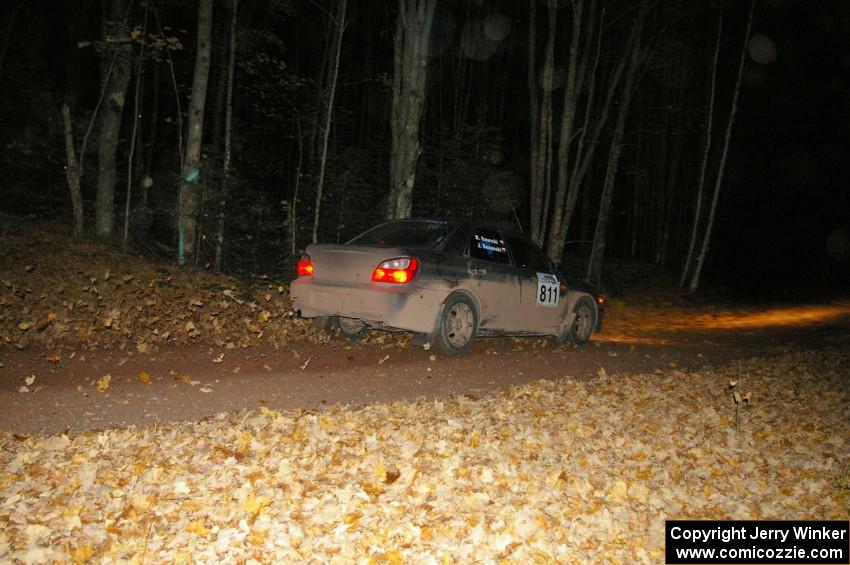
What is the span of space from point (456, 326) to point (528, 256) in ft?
6.22

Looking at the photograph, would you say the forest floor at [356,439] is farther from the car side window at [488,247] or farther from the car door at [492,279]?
the car side window at [488,247]

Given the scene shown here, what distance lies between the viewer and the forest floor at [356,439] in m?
3.33

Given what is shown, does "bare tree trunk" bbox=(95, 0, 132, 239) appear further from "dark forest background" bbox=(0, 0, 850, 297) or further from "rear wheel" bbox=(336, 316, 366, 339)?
"rear wheel" bbox=(336, 316, 366, 339)

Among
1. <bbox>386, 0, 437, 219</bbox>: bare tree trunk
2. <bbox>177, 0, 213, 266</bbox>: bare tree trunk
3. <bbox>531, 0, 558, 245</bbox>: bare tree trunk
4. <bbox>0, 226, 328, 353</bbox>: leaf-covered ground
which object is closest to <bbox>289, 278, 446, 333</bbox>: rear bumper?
<bbox>0, 226, 328, 353</bbox>: leaf-covered ground

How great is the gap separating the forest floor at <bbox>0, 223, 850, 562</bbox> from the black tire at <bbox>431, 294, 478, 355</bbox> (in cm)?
21

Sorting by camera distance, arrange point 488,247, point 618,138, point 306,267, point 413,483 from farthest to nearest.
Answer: point 618,138 → point 488,247 → point 306,267 → point 413,483

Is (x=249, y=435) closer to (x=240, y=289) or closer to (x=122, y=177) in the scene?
(x=240, y=289)

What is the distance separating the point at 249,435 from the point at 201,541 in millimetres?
1236

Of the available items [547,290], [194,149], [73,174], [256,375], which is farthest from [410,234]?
[73,174]

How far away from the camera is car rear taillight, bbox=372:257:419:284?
7.19 metres

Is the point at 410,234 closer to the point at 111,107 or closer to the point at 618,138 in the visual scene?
the point at 111,107

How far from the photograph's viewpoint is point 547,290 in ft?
30.1

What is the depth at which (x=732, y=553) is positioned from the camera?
355 cm

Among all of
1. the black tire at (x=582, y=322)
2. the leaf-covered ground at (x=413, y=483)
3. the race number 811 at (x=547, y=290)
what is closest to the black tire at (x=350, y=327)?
the race number 811 at (x=547, y=290)
